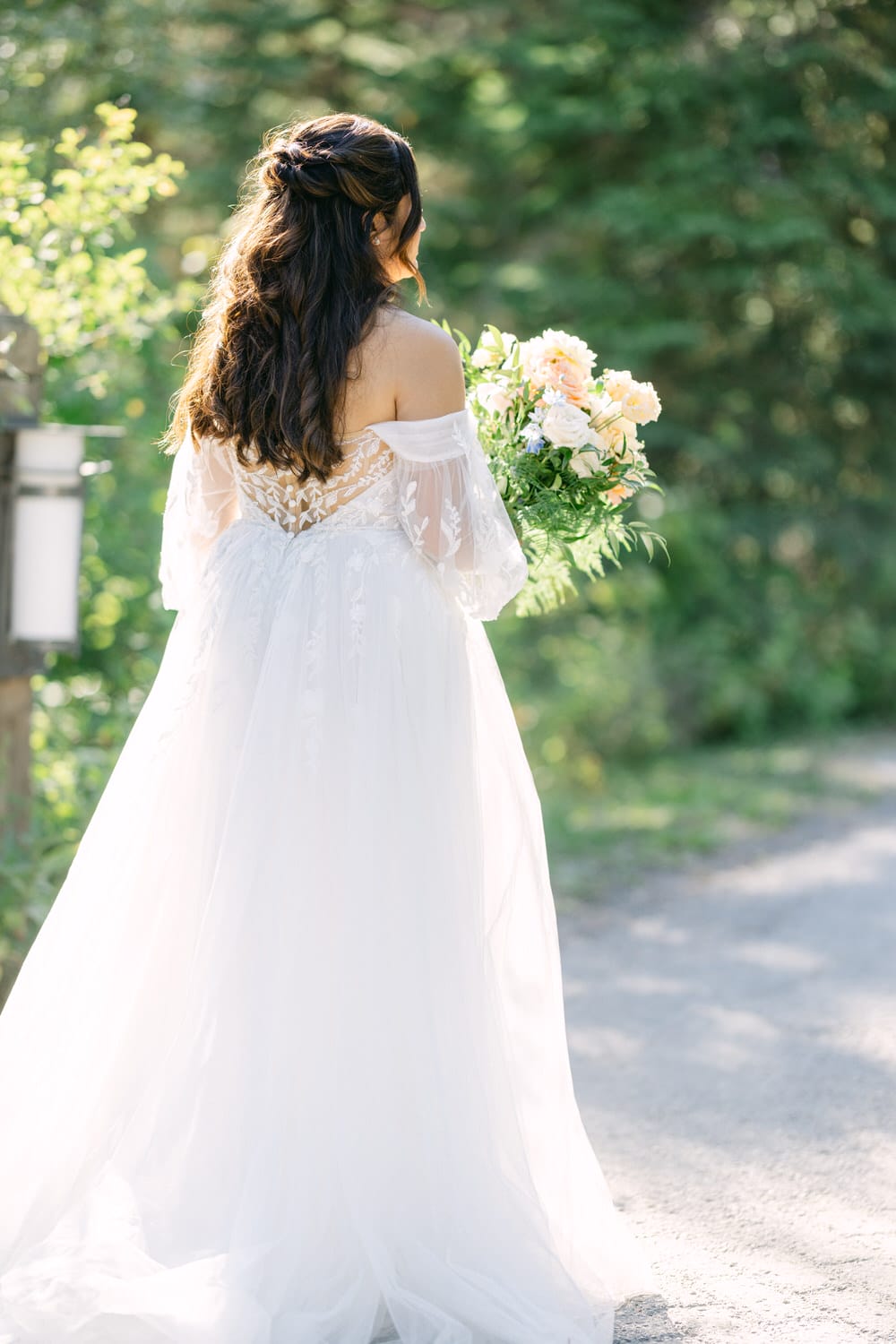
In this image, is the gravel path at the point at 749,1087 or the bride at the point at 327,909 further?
the gravel path at the point at 749,1087

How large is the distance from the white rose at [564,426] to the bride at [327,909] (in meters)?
0.24

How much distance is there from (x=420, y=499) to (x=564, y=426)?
1.30 feet

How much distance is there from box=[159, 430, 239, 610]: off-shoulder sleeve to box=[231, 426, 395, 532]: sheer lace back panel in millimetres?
79

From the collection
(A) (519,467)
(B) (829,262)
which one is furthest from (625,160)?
(A) (519,467)

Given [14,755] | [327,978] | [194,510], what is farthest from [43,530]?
[327,978]

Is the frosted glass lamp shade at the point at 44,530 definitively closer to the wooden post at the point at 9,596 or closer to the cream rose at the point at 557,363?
the wooden post at the point at 9,596

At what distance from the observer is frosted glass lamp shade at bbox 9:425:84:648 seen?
436 centimetres

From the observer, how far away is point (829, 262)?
10.7m

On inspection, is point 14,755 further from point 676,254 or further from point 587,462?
point 676,254

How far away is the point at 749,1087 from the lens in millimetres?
4137

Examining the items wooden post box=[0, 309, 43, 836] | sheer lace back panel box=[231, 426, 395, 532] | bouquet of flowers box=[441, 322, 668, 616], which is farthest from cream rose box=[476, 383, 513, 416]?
wooden post box=[0, 309, 43, 836]

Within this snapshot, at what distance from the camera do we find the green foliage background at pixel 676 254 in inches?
408

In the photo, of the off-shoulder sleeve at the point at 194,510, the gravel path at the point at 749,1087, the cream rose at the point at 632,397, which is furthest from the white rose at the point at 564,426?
the gravel path at the point at 749,1087

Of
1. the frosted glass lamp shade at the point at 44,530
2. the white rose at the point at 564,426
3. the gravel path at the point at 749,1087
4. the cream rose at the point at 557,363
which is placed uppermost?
the cream rose at the point at 557,363
